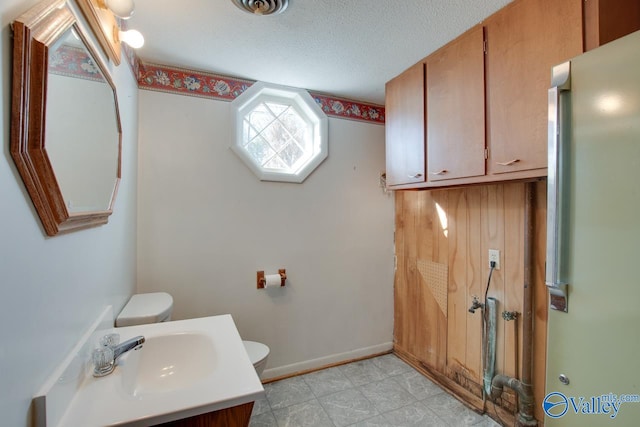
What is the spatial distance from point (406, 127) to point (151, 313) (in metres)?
1.85

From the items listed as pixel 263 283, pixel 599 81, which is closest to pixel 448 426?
pixel 263 283

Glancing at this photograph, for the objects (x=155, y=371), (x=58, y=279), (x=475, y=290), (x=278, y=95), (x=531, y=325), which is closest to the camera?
(x=58, y=279)

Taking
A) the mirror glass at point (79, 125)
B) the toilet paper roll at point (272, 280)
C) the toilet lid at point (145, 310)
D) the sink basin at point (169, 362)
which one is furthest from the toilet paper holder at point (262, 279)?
the mirror glass at point (79, 125)

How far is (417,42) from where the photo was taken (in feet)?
5.68

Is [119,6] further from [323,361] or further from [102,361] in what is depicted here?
[323,361]

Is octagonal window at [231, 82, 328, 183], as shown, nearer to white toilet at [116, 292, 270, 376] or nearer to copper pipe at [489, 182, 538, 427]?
white toilet at [116, 292, 270, 376]

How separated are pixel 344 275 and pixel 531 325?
4.34 feet

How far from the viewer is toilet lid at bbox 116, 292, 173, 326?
4.75 ft

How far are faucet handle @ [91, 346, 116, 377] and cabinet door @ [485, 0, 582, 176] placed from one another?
5.67ft

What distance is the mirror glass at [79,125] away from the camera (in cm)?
79

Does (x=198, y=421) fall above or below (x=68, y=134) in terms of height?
below

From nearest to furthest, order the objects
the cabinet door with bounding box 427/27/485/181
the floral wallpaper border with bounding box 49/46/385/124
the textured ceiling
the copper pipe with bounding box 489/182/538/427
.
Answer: the textured ceiling, the cabinet door with bounding box 427/27/485/181, the copper pipe with bounding box 489/182/538/427, the floral wallpaper border with bounding box 49/46/385/124

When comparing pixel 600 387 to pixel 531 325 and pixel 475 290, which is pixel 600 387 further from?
pixel 475 290

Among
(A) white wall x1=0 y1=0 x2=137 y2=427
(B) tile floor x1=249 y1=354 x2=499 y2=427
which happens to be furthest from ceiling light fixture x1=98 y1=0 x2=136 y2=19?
(B) tile floor x1=249 y1=354 x2=499 y2=427
